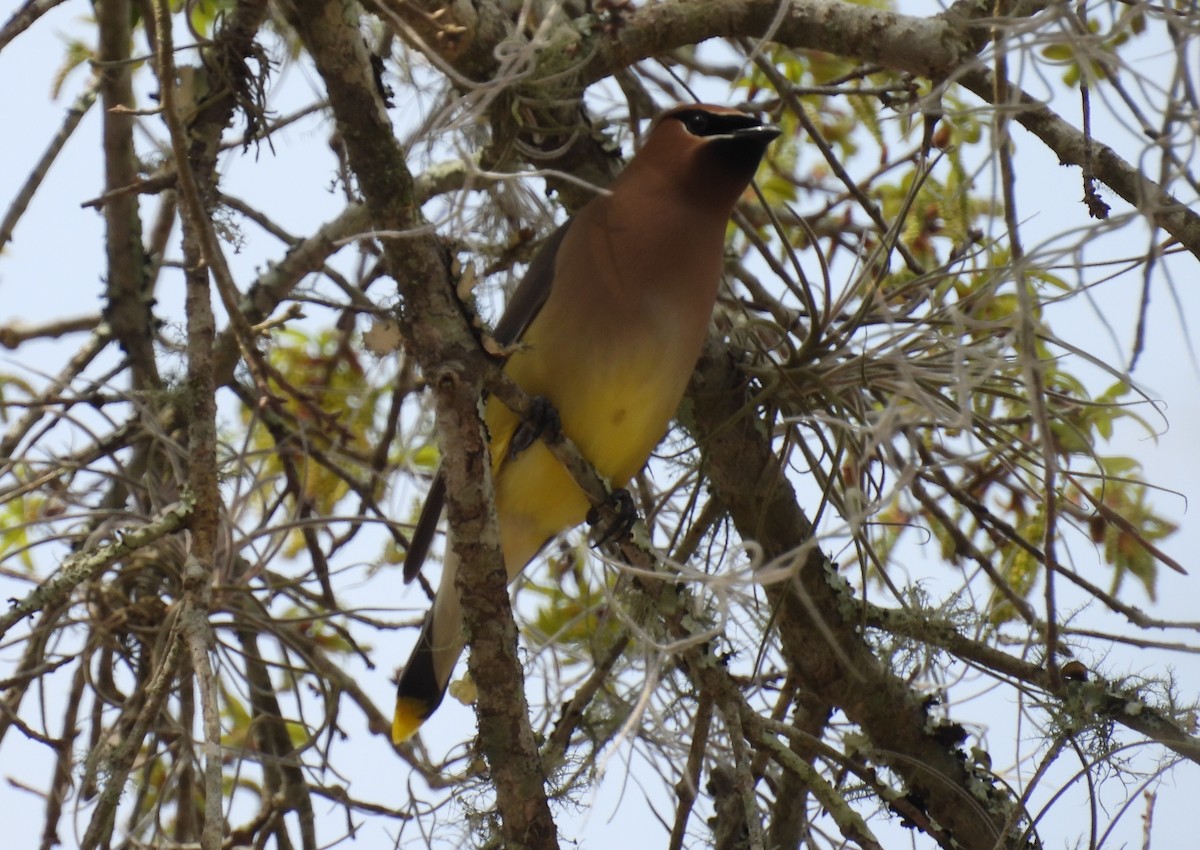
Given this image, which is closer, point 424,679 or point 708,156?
A: point 708,156

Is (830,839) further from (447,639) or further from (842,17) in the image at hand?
(842,17)

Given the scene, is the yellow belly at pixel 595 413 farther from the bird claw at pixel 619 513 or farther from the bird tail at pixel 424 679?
the bird tail at pixel 424 679

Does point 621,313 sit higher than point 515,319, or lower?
lower

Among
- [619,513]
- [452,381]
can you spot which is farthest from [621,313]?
[452,381]

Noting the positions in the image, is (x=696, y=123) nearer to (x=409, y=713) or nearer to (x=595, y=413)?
(x=595, y=413)

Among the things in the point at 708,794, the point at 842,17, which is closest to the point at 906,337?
the point at 842,17

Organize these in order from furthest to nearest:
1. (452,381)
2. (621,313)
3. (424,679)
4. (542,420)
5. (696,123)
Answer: (424,679) < (696,123) < (621,313) < (542,420) < (452,381)

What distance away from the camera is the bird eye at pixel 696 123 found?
340cm

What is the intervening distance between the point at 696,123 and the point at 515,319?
25.7 inches

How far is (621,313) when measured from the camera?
10.3ft

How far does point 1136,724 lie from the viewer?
9.07ft

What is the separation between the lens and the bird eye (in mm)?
3400

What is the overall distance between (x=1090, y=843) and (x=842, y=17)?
5.74 feet

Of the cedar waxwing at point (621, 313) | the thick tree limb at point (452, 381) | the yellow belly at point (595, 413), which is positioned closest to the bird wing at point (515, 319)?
the cedar waxwing at point (621, 313)
